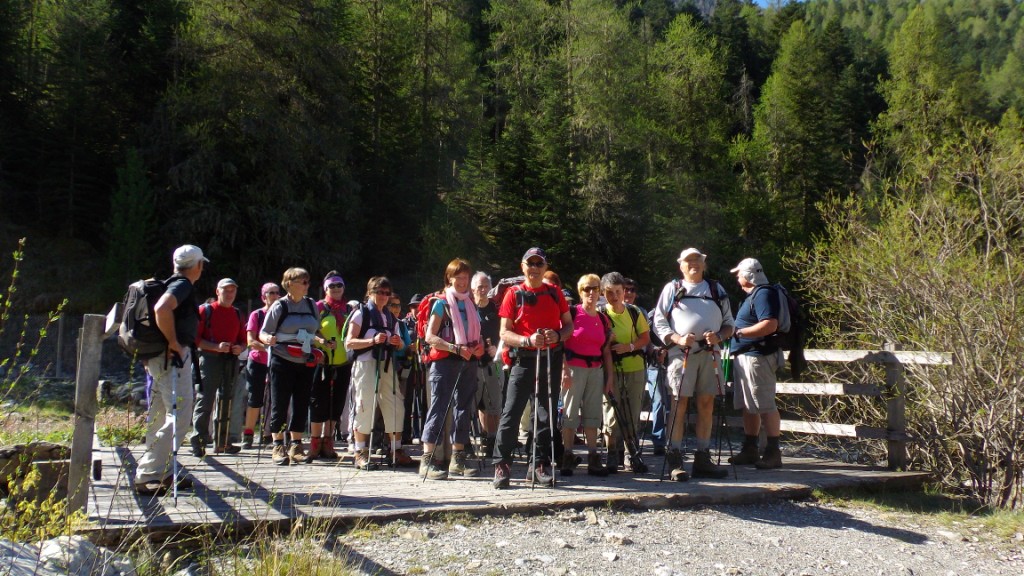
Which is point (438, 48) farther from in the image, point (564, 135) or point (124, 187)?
point (124, 187)

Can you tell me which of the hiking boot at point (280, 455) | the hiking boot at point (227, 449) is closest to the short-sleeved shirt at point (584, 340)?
the hiking boot at point (280, 455)

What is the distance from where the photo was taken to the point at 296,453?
841 centimetres

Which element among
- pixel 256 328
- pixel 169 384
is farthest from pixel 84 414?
pixel 256 328

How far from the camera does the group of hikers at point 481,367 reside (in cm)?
687

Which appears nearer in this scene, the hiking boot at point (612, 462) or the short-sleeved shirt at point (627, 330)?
the hiking boot at point (612, 462)

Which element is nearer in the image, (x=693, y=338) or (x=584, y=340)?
(x=693, y=338)

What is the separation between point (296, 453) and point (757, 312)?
484cm

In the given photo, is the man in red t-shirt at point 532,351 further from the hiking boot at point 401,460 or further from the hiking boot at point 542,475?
the hiking boot at point 401,460

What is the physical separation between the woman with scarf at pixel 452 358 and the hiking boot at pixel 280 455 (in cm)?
171

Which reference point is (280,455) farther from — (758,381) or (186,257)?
(758,381)

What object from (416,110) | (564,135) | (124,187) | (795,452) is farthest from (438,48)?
(795,452)

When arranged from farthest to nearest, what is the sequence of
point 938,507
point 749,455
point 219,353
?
point 219,353 → point 749,455 → point 938,507

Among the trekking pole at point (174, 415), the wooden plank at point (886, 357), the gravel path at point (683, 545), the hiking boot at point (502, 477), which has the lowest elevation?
the gravel path at point (683, 545)

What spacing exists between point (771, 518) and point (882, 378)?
405 centimetres
